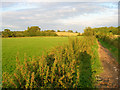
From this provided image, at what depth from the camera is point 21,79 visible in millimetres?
3512

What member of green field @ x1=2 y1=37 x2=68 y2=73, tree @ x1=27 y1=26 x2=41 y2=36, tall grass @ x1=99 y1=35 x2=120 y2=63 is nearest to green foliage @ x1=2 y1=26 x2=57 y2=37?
tree @ x1=27 y1=26 x2=41 y2=36

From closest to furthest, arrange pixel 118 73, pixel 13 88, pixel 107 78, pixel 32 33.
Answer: pixel 13 88, pixel 107 78, pixel 118 73, pixel 32 33

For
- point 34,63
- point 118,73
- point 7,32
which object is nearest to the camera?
point 34,63

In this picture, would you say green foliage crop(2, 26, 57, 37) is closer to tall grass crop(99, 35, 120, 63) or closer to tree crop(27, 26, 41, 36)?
tree crop(27, 26, 41, 36)

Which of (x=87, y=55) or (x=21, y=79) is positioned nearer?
(x=21, y=79)

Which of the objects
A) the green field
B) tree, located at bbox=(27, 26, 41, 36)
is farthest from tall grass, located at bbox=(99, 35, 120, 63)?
tree, located at bbox=(27, 26, 41, 36)

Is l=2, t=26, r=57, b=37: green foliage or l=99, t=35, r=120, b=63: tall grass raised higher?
l=2, t=26, r=57, b=37: green foliage

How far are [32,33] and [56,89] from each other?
266ft

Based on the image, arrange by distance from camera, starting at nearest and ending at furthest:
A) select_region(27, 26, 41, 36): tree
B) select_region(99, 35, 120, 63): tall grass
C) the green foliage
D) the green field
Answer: the green field < select_region(99, 35, 120, 63): tall grass < the green foliage < select_region(27, 26, 41, 36): tree

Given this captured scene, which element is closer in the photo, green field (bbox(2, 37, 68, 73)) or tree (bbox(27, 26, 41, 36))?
green field (bbox(2, 37, 68, 73))

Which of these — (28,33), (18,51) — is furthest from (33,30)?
(18,51)

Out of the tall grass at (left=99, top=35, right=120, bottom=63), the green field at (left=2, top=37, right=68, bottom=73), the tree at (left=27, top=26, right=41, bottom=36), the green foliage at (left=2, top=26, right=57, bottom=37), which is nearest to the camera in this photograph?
the green field at (left=2, top=37, right=68, bottom=73)

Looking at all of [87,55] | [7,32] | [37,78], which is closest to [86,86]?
[37,78]

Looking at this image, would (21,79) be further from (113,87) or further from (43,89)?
(113,87)
